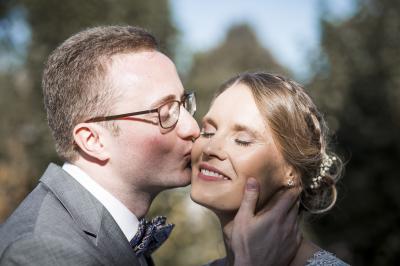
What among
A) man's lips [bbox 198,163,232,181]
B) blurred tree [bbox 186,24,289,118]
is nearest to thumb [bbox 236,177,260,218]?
man's lips [bbox 198,163,232,181]

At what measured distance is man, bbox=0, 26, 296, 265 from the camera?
9.07ft

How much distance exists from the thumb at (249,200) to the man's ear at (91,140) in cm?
88

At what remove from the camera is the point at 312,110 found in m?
3.33

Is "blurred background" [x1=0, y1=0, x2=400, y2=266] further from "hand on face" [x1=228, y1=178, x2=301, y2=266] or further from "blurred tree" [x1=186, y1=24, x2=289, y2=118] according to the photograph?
"blurred tree" [x1=186, y1=24, x2=289, y2=118]

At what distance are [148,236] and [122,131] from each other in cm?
66

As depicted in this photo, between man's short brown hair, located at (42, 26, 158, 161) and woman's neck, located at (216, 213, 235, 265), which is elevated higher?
man's short brown hair, located at (42, 26, 158, 161)

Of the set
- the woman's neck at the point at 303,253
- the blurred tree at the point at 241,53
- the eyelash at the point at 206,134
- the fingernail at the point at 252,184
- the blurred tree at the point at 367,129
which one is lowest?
the blurred tree at the point at 241,53

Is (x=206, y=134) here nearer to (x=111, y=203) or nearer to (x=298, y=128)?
(x=298, y=128)

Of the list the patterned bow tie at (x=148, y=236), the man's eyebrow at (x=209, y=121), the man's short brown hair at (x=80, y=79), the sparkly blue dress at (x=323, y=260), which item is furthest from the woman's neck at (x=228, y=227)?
the man's short brown hair at (x=80, y=79)

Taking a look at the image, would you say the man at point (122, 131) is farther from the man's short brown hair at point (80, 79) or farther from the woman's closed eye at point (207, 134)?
the woman's closed eye at point (207, 134)

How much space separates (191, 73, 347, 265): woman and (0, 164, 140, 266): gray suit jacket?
28.7 inches

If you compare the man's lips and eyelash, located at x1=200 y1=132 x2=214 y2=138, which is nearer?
the man's lips

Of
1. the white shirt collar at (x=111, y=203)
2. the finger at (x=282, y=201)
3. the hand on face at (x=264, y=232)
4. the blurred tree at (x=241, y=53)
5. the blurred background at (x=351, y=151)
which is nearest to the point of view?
the white shirt collar at (x=111, y=203)

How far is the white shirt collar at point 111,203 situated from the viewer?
272cm
